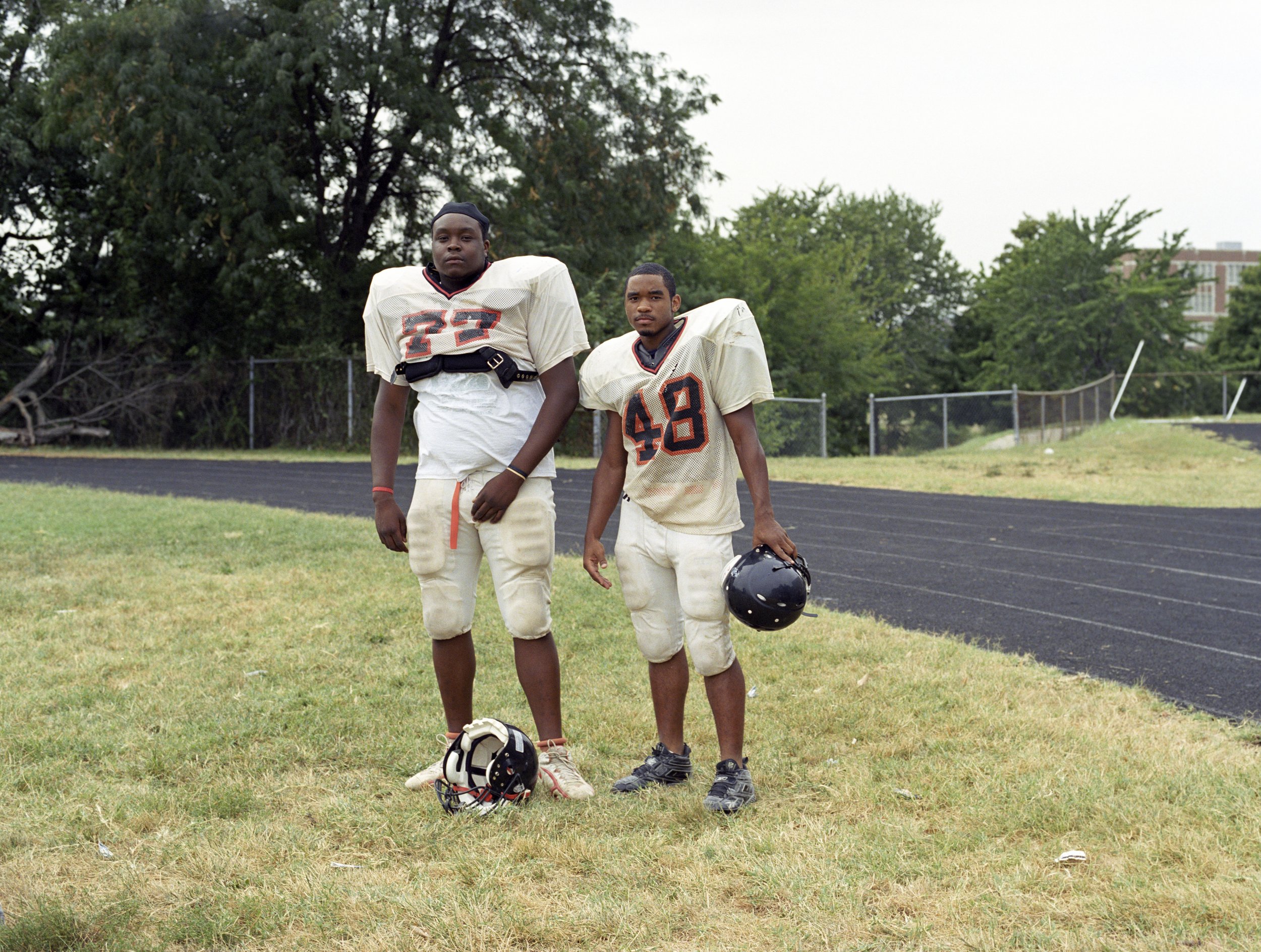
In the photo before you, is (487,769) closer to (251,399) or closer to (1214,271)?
(251,399)

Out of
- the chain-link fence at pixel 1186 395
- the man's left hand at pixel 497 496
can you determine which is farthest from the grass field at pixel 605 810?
the chain-link fence at pixel 1186 395

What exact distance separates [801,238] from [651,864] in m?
43.8

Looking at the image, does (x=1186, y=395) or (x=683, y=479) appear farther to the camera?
(x=1186, y=395)

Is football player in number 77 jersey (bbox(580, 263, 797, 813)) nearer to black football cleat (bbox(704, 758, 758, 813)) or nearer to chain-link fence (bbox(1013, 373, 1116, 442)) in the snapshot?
black football cleat (bbox(704, 758, 758, 813))

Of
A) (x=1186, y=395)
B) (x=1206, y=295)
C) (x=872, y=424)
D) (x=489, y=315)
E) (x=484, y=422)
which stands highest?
(x=1206, y=295)

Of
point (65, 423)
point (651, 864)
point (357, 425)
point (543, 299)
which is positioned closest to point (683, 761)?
point (651, 864)

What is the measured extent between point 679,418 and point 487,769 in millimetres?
1340

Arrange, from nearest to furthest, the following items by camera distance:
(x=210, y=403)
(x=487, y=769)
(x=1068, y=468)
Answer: (x=487, y=769), (x=1068, y=468), (x=210, y=403)

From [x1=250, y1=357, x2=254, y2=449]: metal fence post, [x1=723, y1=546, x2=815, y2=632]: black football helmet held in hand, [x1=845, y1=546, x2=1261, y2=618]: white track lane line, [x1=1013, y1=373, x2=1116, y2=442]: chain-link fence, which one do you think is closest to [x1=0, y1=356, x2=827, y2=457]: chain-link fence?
[x1=250, y1=357, x2=254, y2=449]: metal fence post

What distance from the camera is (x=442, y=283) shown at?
4074mm

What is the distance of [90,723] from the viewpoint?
484 cm

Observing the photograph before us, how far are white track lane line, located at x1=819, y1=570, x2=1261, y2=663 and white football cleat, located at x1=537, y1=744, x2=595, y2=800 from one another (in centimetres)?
396

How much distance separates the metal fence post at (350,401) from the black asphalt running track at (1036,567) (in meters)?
6.05

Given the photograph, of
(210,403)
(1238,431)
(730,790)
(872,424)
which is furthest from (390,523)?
(1238,431)
